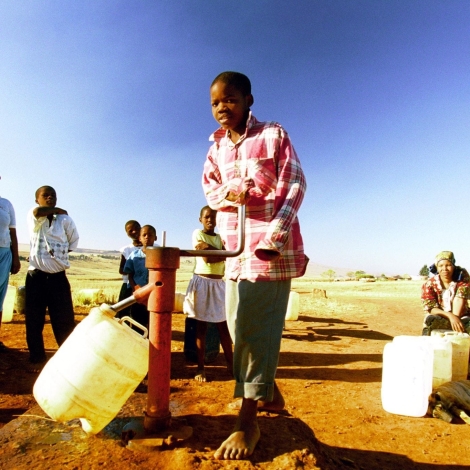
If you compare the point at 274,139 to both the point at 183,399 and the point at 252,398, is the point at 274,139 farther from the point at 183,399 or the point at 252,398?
the point at 183,399

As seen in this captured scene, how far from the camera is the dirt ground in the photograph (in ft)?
5.84

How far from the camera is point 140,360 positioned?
1917mm

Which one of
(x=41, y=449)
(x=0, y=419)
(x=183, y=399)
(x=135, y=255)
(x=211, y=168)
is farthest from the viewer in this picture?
(x=135, y=255)

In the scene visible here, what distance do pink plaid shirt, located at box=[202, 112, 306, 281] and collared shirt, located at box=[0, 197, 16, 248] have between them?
2.81m

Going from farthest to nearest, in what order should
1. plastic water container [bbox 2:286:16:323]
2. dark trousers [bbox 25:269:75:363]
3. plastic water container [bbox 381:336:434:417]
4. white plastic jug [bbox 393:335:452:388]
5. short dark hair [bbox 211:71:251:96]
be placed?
plastic water container [bbox 2:286:16:323]
dark trousers [bbox 25:269:75:363]
white plastic jug [bbox 393:335:452:388]
plastic water container [bbox 381:336:434:417]
short dark hair [bbox 211:71:251:96]

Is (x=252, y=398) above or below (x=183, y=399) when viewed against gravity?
above

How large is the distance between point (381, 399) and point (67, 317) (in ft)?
10.1

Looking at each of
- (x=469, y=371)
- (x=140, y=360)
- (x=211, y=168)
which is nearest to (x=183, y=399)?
(x=140, y=360)

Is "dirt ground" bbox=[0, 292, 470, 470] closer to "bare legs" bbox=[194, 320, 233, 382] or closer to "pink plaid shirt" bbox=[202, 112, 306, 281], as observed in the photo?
"bare legs" bbox=[194, 320, 233, 382]

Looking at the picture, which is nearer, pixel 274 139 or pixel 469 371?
pixel 274 139

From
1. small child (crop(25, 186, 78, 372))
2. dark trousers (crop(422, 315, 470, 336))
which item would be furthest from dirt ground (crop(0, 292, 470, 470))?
dark trousers (crop(422, 315, 470, 336))

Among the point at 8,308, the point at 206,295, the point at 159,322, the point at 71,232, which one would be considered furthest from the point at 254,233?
the point at 8,308

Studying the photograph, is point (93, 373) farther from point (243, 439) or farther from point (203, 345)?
point (203, 345)

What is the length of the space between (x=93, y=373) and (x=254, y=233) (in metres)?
0.97
